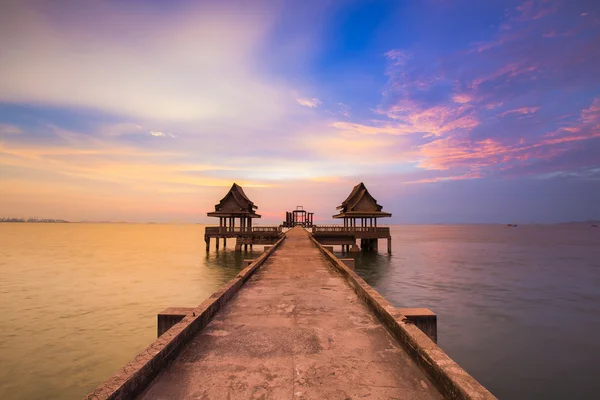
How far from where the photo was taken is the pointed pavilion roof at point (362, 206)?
30594mm

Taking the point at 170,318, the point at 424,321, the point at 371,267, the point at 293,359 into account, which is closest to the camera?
the point at 293,359

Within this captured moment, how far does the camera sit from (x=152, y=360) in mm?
3283

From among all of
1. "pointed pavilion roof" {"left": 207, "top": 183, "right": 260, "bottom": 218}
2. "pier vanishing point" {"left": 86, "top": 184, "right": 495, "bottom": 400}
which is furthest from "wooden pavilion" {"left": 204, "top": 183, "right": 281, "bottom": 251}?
"pier vanishing point" {"left": 86, "top": 184, "right": 495, "bottom": 400}

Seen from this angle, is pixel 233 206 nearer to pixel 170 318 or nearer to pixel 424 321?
pixel 170 318

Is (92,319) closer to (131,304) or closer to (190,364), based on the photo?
(131,304)

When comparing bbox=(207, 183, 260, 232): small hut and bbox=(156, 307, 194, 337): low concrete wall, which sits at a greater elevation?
bbox=(207, 183, 260, 232): small hut

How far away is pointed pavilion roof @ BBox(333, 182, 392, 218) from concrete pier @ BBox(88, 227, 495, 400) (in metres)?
24.9

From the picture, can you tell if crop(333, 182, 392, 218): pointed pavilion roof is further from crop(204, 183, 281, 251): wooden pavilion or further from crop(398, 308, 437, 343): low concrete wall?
crop(398, 308, 437, 343): low concrete wall

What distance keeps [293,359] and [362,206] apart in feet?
92.5

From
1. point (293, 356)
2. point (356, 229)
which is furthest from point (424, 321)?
point (356, 229)

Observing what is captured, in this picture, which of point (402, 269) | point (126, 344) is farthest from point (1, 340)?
point (402, 269)

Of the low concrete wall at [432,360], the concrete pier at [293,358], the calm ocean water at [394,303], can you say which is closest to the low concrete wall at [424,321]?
the concrete pier at [293,358]

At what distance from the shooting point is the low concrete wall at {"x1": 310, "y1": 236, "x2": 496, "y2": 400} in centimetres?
282

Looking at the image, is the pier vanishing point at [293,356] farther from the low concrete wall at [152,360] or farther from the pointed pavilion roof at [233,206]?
the pointed pavilion roof at [233,206]
